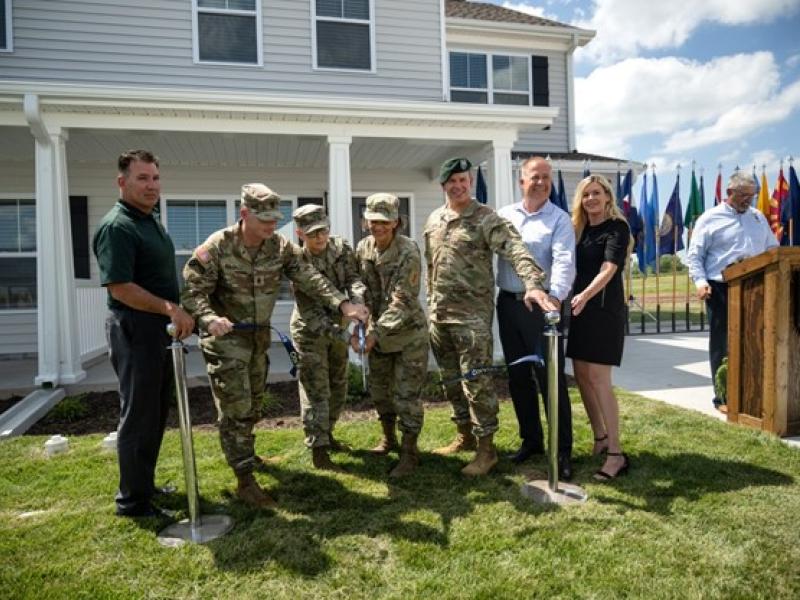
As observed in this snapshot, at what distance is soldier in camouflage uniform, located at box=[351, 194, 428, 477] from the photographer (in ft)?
11.1

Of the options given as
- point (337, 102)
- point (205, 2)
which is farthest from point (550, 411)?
point (205, 2)

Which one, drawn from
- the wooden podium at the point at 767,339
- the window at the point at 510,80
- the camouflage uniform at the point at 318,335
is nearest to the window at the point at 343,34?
the window at the point at 510,80

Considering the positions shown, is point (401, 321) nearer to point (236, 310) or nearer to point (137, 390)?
point (236, 310)

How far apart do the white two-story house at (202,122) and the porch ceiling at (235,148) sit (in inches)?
1.7

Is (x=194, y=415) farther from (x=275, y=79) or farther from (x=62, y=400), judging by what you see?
(x=275, y=79)

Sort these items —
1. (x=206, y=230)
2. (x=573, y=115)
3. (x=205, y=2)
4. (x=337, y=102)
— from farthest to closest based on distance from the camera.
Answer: (x=573, y=115) → (x=206, y=230) → (x=205, y=2) → (x=337, y=102)

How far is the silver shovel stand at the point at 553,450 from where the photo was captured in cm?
295

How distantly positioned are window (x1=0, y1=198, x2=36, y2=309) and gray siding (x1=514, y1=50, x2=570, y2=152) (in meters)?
9.03

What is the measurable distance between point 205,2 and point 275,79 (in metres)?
1.46

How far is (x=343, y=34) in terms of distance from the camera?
857 centimetres

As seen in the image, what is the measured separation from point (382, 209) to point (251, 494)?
181cm

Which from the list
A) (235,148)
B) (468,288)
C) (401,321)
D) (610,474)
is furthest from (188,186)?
(610,474)

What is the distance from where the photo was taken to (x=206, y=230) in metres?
8.80

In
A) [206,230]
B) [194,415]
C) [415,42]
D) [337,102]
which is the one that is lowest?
[194,415]
